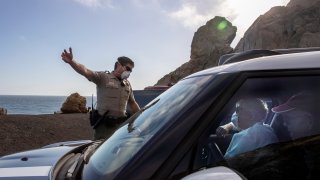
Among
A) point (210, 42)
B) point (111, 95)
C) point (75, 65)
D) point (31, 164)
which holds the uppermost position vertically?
point (210, 42)

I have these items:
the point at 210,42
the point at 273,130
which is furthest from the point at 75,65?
the point at 210,42

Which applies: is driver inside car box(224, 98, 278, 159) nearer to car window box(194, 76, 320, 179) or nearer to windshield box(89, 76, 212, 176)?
car window box(194, 76, 320, 179)

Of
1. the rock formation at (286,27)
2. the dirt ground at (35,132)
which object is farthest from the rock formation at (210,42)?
the dirt ground at (35,132)

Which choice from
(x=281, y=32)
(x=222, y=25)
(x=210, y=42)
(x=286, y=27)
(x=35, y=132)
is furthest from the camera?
(x=222, y=25)

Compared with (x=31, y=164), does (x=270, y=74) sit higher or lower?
higher

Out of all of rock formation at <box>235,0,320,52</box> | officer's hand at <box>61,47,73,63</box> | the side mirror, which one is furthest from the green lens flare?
the side mirror

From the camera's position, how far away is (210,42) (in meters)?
99.6

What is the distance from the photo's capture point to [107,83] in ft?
22.2

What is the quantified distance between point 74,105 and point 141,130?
29.3 m

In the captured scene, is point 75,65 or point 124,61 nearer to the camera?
point 75,65

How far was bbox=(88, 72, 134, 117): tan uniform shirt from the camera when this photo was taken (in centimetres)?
677

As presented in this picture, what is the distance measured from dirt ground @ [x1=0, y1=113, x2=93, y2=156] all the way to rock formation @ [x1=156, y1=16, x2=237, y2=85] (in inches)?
2417

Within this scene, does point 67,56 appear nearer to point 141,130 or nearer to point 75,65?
point 75,65

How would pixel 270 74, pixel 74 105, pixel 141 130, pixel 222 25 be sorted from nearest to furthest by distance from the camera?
pixel 270 74 < pixel 141 130 < pixel 74 105 < pixel 222 25
